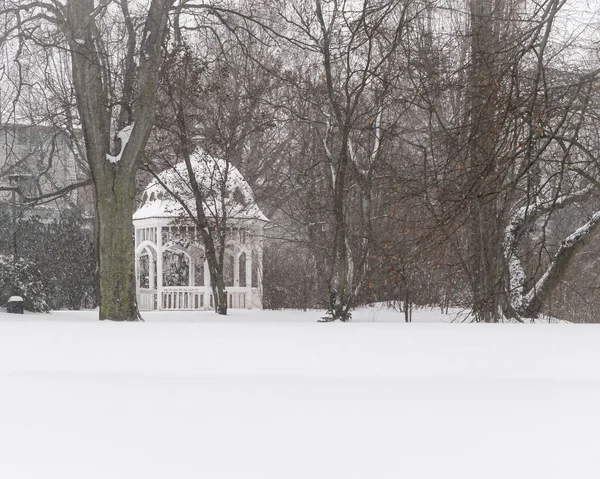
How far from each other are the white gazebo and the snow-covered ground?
9.76 meters

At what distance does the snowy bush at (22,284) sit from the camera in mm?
12094

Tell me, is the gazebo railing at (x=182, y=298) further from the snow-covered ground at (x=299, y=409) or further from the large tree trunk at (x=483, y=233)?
the snow-covered ground at (x=299, y=409)

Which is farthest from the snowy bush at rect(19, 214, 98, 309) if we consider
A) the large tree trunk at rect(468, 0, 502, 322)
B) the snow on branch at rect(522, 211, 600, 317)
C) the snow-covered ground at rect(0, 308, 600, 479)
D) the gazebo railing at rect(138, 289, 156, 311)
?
the snow-covered ground at rect(0, 308, 600, 479)

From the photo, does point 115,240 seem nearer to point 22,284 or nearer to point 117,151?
point 117,151

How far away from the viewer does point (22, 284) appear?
12.1 m

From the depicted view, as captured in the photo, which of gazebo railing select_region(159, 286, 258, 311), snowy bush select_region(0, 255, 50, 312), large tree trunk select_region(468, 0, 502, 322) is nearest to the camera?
large tree trunk select_region(468, 0, 502, 322)

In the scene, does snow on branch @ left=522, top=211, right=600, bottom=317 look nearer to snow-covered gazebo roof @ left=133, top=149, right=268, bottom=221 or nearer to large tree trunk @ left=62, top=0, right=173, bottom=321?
snow-covered gazebo roof @ left=133, top=149, right=268, bottom=221

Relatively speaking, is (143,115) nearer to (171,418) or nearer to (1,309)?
(1,309)

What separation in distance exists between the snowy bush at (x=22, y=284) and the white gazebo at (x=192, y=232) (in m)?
2.80

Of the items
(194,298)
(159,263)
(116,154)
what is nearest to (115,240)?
(116,154)

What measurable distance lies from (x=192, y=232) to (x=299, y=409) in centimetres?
1346

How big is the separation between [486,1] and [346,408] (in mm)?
8403

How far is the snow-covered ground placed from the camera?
1.91 meters

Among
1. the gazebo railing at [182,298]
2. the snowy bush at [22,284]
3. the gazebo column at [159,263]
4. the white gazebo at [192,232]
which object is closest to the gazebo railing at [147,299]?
the white gazebo at [192,232]
